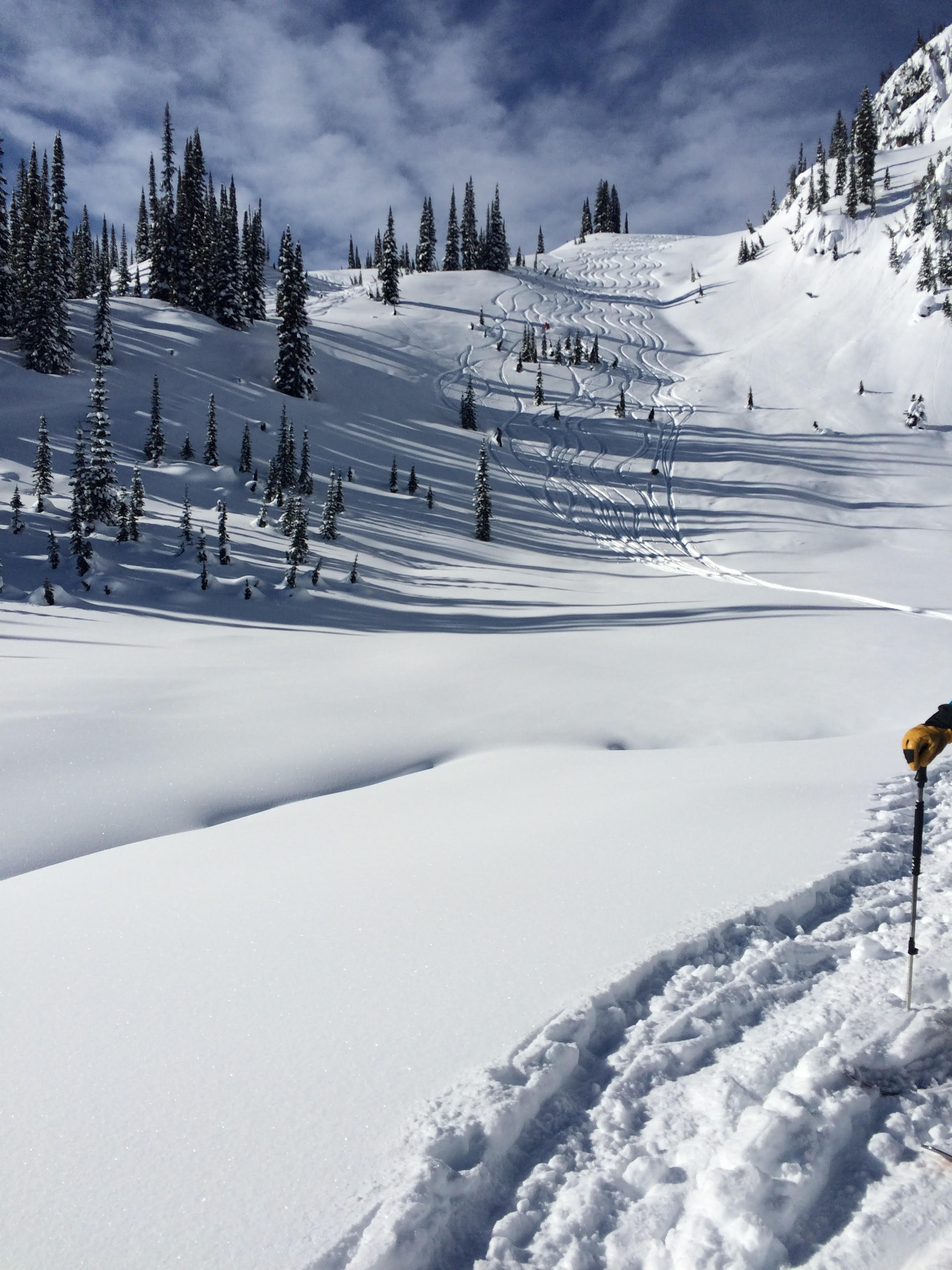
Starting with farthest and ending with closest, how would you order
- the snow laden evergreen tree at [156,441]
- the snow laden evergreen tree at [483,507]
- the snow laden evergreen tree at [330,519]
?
the snow laden evergreen tree at [483,507] < the snow laden evergreen tree at [156,441] < the snow laden evergreen tree at [330,519]

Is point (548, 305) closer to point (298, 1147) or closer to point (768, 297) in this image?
point (768, 297)

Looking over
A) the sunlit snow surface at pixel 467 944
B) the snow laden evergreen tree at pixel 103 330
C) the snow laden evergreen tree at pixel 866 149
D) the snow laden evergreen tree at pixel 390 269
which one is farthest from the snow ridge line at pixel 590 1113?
the snow laden evergreen tree at pixel 866 149

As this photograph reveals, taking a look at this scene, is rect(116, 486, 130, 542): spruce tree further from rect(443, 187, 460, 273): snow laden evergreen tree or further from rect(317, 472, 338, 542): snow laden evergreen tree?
rect(443, 187, 460, 273): snow laden evergreen tree

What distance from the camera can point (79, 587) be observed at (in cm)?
1723

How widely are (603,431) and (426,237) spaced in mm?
59375

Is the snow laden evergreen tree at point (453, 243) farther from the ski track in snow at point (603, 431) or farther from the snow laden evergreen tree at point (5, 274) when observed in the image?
the snow laden evergreen tree at point (5, 274)

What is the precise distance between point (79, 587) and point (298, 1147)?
18.0 meters

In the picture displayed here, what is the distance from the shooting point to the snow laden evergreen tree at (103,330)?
116ft

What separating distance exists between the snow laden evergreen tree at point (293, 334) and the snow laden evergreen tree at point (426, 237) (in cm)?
5001

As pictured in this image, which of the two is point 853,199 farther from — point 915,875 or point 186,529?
point 915,875

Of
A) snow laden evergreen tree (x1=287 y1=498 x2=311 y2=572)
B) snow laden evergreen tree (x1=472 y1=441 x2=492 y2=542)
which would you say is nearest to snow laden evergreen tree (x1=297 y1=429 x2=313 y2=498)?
snow laden evergreen tree (x1=287 y1=498 x2=311 y2=572)

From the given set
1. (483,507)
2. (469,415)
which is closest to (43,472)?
(483,507)

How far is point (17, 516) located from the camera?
19.3m

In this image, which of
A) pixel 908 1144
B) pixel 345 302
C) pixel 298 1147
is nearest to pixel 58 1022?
pixel 298 1147
